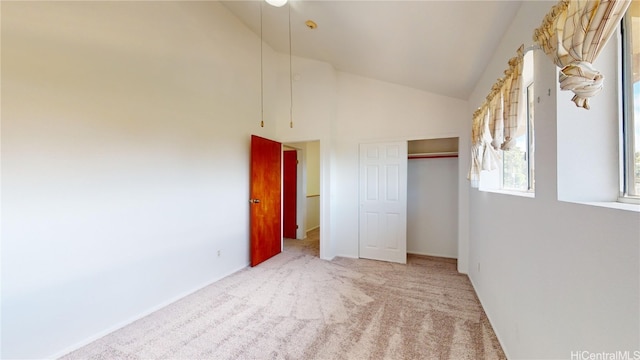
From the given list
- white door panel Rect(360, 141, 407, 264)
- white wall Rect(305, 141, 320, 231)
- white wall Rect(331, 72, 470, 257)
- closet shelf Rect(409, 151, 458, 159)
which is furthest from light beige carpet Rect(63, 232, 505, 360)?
white wall Rect(305, 141, 320, 231)

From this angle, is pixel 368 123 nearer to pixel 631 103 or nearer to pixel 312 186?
pixel 312 186

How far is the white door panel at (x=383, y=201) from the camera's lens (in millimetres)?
3854

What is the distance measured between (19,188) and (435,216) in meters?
4.63

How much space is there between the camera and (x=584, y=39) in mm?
834

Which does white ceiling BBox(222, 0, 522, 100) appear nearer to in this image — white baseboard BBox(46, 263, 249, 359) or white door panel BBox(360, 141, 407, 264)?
white door panel BBox(360, 141, 407, 264)

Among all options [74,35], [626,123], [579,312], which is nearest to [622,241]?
[579,312]

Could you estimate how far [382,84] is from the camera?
3.88m

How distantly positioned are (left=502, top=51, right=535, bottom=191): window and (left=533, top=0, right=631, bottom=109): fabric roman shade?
34.3 inches

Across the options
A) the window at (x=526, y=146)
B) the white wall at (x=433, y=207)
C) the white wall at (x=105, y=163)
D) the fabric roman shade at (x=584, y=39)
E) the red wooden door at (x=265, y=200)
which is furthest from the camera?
the white wall at (x=433, y=207)

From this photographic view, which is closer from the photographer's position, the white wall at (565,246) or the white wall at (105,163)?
the white wall at (565,246)

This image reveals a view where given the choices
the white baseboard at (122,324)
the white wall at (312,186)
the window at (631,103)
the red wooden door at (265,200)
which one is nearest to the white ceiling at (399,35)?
the window at (631,103)

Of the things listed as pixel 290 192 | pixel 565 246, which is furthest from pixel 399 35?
pixel 290 192

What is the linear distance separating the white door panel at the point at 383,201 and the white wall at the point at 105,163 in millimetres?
2154

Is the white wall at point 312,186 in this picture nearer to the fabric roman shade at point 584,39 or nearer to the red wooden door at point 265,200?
the red wooden door at point 265,200
